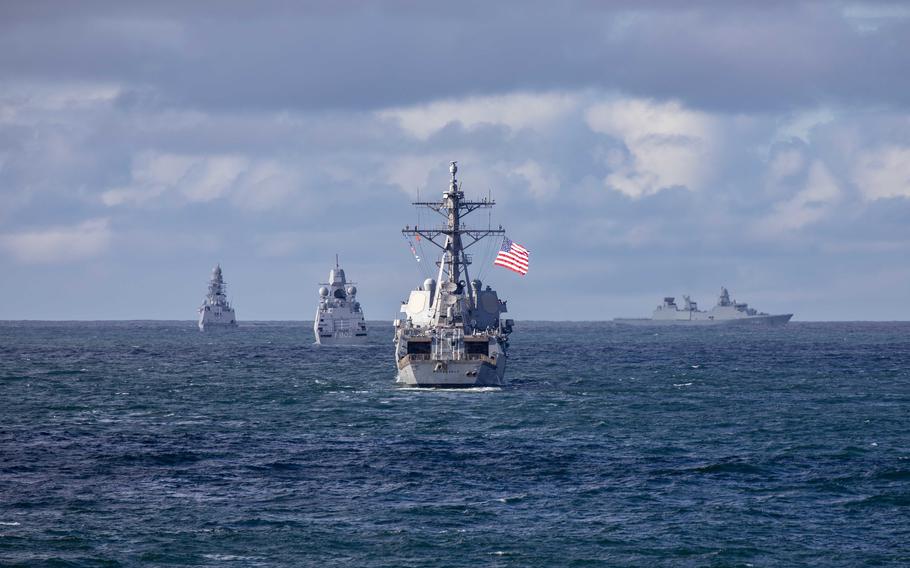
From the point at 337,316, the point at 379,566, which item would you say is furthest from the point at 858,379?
the point at 337,316

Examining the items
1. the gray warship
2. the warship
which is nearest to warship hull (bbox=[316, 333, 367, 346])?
the warship

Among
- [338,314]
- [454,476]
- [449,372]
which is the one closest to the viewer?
[454,476]

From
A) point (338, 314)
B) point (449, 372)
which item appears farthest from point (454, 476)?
point (338, 314)

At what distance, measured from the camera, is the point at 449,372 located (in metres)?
83.1

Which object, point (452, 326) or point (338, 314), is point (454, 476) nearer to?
point (452, 326)


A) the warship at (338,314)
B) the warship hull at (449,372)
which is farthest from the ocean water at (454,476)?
the warship at (338,314)

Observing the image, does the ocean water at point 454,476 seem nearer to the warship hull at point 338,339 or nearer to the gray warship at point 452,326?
the gray warship at point 452,326

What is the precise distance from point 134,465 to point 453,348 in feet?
118

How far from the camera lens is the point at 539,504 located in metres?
42.2

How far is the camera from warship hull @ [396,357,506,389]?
83.0 m

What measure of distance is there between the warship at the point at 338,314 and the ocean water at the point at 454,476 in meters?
97.7

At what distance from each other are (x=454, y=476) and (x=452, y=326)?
121 feet

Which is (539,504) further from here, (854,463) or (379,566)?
(854,463)

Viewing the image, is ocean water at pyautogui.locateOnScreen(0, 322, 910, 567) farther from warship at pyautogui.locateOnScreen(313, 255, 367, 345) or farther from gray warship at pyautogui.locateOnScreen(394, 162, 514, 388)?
warship at pyautogui.locateOnScreen(313, 255, 367, 345)
